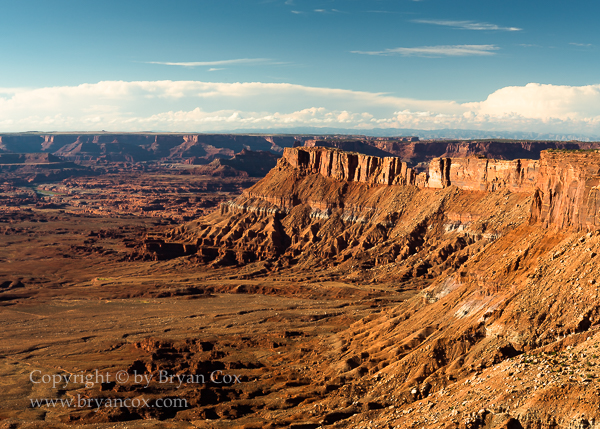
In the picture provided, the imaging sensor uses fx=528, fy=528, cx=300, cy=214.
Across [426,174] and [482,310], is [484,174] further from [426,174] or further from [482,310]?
[482,310]

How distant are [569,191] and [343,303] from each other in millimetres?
44045

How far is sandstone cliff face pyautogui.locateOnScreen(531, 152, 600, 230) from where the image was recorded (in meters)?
44.7

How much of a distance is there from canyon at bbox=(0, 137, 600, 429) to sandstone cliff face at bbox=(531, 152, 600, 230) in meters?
0.18

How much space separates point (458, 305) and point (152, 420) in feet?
95.5

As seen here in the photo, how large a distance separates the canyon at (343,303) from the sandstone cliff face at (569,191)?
178 millimetres

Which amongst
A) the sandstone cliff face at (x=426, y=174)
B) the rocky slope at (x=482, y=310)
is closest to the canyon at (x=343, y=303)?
the rocky slope at (x=482, y=310)

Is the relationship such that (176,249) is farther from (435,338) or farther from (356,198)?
(435,338)

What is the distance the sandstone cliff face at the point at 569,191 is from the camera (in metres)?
44.7

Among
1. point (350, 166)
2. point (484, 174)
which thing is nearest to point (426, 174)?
point (484, 174)

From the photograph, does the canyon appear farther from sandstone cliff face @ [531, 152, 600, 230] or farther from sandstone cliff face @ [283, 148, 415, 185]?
sandstone cliff face @ [283, 148, 415, 185]

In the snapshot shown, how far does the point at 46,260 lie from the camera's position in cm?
12569

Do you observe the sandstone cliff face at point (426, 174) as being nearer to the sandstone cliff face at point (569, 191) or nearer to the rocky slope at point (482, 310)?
the rocky slope at point (482, 310)

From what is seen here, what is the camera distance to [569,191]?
47.6 metres

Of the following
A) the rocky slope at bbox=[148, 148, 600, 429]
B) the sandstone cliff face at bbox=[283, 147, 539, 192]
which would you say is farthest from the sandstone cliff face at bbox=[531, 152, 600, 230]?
the sandstone cliff face at bbox=[283, 147, 539, 192]
